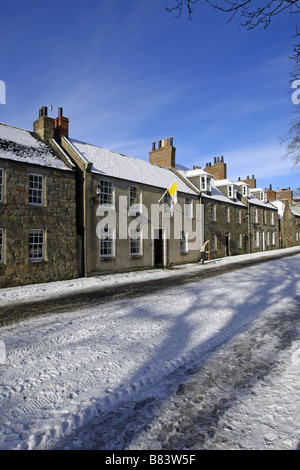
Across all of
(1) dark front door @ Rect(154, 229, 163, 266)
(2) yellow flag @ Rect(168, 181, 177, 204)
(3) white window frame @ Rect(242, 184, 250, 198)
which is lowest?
(1) dark front door @ Rect(154, 229, 163, 266)

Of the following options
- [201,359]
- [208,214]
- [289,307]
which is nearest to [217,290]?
[289,307]

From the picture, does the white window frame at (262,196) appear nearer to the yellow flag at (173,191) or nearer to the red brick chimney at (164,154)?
the red brick chimney at (164,154)

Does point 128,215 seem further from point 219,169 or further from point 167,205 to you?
point 219,169

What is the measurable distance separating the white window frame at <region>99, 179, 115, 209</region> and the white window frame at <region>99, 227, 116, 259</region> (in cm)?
145

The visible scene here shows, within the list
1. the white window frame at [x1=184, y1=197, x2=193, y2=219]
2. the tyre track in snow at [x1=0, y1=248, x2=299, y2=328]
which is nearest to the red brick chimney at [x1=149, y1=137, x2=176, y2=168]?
the white window frame at [x1=184, y1=197, x2=193, y2=219]

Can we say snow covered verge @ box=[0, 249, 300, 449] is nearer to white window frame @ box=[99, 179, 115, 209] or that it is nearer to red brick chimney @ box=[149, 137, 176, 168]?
white window frame @ box=[99, 179, 115, 209]

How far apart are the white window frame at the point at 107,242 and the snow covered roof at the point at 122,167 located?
340 cm

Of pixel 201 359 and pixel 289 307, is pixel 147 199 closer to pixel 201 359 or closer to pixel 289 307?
pixel 289 307

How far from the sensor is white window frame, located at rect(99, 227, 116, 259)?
52.5ft

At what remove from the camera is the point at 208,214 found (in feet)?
84.8

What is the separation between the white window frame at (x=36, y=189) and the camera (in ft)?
44.0

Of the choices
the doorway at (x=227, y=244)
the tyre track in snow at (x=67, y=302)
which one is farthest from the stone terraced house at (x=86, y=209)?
the tyre track in snow at (x=67, y=302)
